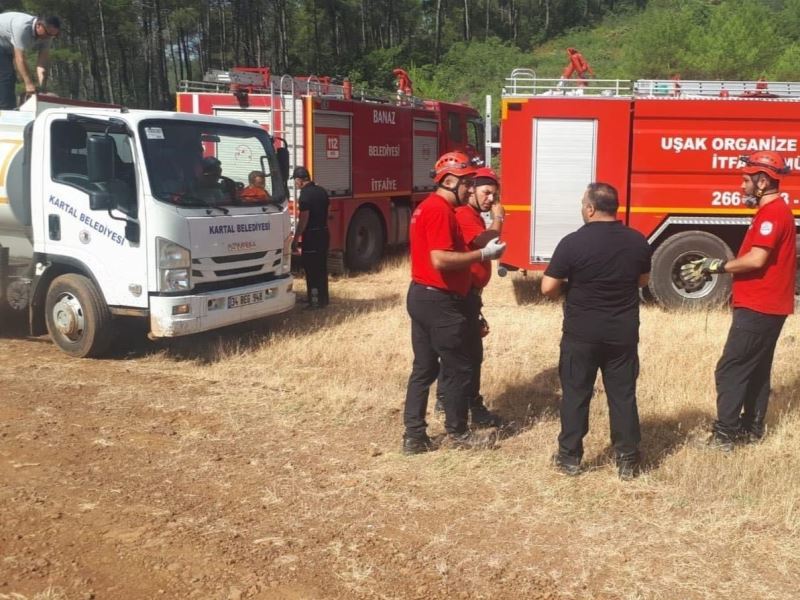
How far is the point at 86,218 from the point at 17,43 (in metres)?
2.70

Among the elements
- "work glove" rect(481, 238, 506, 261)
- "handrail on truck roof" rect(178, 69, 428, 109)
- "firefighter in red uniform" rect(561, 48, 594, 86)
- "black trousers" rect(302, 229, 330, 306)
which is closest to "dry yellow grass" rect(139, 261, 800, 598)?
"work glove" rect(481, 238, 506, 261)

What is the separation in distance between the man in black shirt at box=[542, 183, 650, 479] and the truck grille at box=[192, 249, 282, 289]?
12.1 feet

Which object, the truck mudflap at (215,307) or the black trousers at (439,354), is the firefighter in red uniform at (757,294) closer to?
the black trousers at (439,354)

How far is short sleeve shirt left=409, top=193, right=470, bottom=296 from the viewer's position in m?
4.70

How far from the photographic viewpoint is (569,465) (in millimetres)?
4738

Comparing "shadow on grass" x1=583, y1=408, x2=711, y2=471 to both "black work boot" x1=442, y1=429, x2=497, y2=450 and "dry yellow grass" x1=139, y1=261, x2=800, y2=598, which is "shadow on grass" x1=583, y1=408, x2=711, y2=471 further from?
"black work boot" x1=442, y1=429, x2=497, y2=450

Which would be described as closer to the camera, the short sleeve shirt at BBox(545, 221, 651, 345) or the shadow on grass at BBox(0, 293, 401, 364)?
the short sleeve shirt at BBox(545, 221, 651, 345)

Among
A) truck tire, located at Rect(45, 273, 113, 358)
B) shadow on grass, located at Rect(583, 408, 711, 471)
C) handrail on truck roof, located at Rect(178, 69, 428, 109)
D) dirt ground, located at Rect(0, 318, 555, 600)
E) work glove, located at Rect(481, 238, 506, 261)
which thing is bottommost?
dirt ground, located at Rect(0, 318, 555, 600)

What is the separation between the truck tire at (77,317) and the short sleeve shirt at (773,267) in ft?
17.3

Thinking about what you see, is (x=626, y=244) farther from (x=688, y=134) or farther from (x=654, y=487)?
(x=688, y=134)

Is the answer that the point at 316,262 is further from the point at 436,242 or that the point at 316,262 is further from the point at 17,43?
the point at 436,242

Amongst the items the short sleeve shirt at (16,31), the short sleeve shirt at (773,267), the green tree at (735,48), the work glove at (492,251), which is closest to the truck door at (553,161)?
the short sleeve shirt at (773,267)

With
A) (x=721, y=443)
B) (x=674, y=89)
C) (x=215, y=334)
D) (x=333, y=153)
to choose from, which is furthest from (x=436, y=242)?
(x=333, y=153)

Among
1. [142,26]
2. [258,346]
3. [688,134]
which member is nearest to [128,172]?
[258,346]
